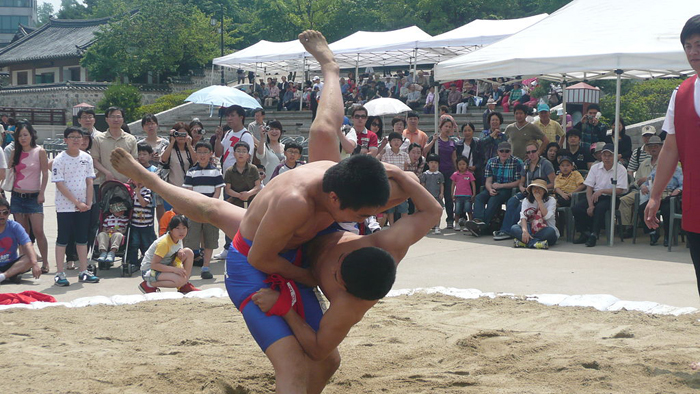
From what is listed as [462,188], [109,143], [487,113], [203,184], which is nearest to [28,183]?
[109,143]

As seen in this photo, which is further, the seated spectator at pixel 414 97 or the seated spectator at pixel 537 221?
the seated spectator at pixel 414 97

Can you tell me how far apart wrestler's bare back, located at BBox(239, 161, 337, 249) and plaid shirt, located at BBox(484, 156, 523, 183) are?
4789mm

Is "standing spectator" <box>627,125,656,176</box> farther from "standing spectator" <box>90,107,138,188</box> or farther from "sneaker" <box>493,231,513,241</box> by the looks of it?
"standing spectator" <box>90,107,138,188</box>

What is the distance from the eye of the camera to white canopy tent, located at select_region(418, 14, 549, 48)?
42.3 feet

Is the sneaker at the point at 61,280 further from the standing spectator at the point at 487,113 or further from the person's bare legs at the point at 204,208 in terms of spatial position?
the standing spectator at the point at 487,113

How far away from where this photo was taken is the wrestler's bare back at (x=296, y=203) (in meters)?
2.41

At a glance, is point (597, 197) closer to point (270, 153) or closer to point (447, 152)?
point (447, 152)

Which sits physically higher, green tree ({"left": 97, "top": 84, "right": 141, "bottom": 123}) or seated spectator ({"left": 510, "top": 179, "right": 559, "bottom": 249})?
green tree ({"left": 97, "top": 84, "right": 141, "bottom": 123})

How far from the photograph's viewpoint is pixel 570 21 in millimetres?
7398

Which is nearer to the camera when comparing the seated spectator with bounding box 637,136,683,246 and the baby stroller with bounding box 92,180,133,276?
the baby stroller with bounding box 92,180,133,276

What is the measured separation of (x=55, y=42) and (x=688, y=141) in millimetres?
33186

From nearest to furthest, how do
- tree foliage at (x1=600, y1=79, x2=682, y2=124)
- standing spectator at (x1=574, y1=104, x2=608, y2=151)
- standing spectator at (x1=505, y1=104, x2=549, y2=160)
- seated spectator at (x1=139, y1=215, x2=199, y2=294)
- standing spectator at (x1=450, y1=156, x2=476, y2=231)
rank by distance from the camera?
seated spectator at (x1=139, y1=215, x2=199, y2=294) → standing spectator at (x1=450, y1=156, x2=476, y2=231) → standing spectator at (x1=505, y1=104, x2=549, y2=160) → standing spectator at (x1=574, y1=104, x2=608, y2=151) → tree foliage at (x1=600, y1=79, x2=682, y2=124)

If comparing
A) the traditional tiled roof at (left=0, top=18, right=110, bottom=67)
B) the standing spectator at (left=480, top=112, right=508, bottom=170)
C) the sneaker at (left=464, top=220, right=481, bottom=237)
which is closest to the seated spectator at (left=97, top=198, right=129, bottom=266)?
the sneaker at (left=464, top=220, right=481, bottom=237)

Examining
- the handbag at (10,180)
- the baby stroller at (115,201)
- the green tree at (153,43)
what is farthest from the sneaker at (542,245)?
the green tree at (153,43)
